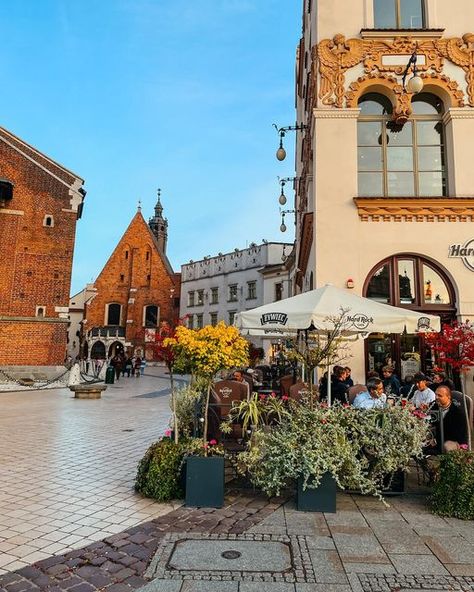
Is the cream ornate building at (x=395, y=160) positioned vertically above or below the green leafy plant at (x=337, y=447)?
above

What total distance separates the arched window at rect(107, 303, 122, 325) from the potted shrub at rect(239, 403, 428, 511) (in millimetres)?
46823

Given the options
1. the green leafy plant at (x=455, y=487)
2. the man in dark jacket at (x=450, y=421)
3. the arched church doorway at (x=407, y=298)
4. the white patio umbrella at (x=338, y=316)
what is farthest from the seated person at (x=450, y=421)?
the arched church doorway at (x=407, y=298)

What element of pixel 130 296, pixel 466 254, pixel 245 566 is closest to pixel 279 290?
pixel 130 296

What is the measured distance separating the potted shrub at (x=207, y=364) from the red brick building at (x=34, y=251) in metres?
21.8

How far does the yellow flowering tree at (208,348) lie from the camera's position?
520 cm

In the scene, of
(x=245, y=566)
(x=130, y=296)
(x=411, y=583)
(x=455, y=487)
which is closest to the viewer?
(x=411, y=583)

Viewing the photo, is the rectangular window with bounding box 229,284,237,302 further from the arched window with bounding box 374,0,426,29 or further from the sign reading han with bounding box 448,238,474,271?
the sign reading han with bounding box 448,238,474,271

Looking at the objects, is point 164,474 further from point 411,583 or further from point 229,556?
point 411,583

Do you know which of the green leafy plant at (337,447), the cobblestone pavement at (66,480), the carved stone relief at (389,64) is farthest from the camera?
the carved stone relief at (389,64)

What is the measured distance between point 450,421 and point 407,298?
5971 mm

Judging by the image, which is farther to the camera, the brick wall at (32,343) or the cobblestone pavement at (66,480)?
the brick wall at (32,343)

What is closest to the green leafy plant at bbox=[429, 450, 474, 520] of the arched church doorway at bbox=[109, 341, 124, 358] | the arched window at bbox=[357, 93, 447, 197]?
the arched window at bbox=[357, 93, 447, 197]

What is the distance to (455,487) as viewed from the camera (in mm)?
4766

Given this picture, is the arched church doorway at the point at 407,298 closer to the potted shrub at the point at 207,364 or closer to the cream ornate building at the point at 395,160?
the cream ornate building at the point at 395,160
